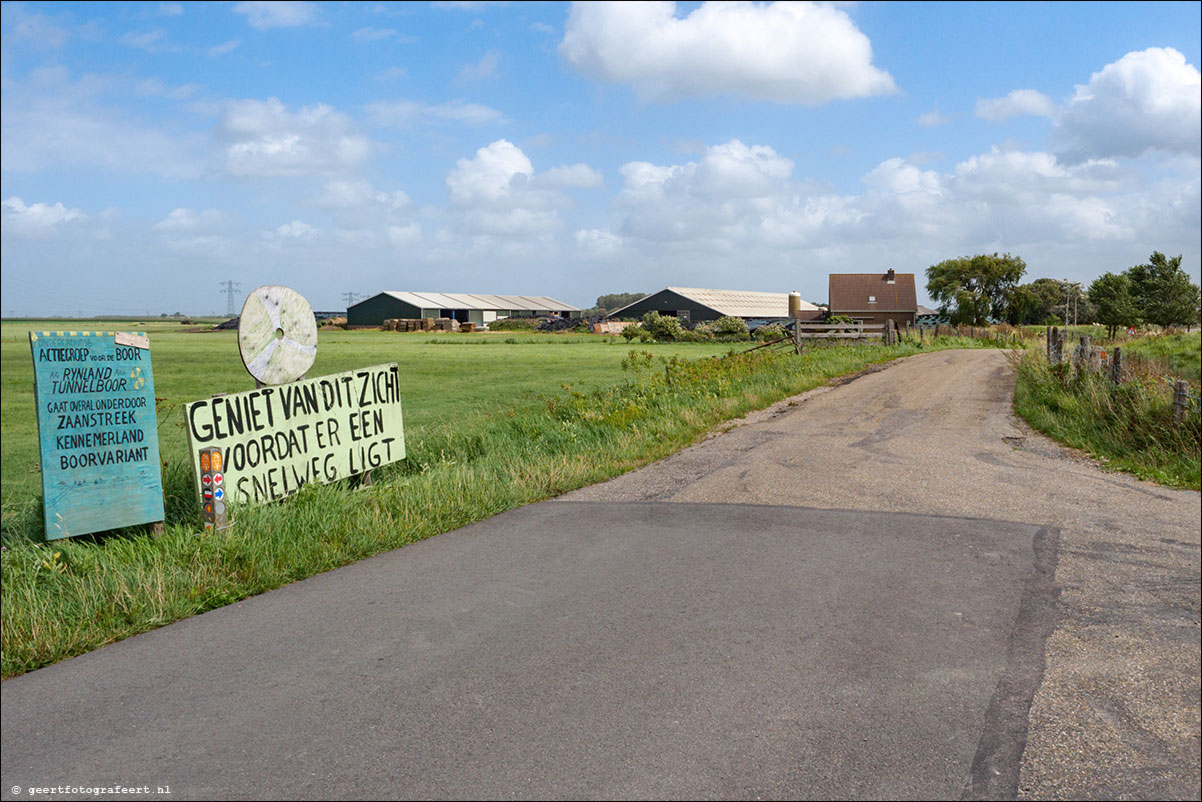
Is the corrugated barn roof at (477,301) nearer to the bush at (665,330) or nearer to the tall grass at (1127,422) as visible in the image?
the bush at (665,330)

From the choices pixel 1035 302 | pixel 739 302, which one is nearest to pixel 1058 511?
pixel 1035 302

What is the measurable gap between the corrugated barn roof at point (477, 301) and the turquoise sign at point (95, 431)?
8888cm

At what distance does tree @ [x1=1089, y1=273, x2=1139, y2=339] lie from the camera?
61.7m

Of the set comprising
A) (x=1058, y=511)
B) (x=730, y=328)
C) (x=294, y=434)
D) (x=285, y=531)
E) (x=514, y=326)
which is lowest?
(x=1058, y=511)

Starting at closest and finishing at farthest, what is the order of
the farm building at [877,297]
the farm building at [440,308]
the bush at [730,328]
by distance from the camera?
1. the bush at [730,328]
2. the farm building at [877,297]
3. the farm building at [440,308]

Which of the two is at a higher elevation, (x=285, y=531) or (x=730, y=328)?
(x=730, y=328)

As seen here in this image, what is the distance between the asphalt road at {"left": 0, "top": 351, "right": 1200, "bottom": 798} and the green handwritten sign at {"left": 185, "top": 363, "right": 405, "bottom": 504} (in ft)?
5.50

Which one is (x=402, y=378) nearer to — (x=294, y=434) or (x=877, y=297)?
(x=294, y=434)

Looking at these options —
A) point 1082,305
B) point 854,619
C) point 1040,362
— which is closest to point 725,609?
point 854,619

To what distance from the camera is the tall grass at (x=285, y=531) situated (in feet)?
17.2

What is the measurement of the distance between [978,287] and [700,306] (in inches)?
953

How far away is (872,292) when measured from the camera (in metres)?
71.9

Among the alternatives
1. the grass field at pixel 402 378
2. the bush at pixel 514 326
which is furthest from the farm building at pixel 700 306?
the grass field at pixel 402 378

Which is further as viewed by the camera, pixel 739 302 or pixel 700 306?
pixel 739 302
